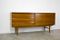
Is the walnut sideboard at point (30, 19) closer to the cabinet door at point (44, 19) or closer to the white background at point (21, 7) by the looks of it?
the cabinet door at point (44, 19)

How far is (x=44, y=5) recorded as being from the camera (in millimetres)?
4992

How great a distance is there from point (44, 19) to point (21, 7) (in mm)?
1013

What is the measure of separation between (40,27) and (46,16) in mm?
602

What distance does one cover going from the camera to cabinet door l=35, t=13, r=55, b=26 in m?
4.59

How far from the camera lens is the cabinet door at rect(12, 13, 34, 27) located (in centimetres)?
434

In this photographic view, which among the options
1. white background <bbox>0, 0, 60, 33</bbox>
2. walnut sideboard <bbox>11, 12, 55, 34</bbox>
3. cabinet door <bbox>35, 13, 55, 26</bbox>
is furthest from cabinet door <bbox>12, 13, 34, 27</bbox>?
white background <bbox>0, 0, 60, 33</bbox>

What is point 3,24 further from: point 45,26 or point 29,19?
point 45,26

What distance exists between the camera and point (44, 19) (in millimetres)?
4648

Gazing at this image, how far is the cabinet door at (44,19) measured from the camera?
181 inches

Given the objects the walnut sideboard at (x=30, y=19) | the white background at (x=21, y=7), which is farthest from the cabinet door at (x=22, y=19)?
the white background at (x=21, y=7)

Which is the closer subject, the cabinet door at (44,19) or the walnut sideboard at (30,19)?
the walnut sideboard at (30,19)

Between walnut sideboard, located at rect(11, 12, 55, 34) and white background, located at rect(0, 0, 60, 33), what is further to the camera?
white background, located at rect(0, 0, 60, 33)

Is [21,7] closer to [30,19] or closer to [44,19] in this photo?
[30,19]

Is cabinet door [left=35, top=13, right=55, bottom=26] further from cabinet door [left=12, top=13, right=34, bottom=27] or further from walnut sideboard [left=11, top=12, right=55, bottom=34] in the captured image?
cabinet door [left=12, top=13, right=34, bottom=27]
